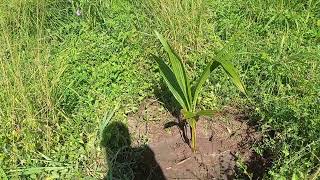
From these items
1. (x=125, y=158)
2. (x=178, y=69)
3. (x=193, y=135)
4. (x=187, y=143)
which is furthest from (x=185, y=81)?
(x=125, y=158)

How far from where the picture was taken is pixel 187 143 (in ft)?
9.01

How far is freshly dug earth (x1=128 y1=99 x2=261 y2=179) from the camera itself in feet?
8.47

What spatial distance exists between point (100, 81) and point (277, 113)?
1.19m

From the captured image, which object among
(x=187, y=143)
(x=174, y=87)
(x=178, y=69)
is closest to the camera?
(x=178, y=69)

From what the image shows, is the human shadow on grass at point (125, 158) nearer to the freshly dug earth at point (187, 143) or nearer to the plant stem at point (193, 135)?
the freshly dug earth at point (187, 143)

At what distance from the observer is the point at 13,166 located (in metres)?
2.48

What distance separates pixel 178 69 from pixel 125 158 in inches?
25.3

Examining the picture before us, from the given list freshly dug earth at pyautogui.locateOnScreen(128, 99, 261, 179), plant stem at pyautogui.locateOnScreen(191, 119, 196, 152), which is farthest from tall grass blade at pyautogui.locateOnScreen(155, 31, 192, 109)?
freshly dug earth at pyautogui.locateOnScreen(128, 99, 261, 179)

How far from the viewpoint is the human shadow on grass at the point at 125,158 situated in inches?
102

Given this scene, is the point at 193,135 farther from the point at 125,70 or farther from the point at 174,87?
the point at 125,70

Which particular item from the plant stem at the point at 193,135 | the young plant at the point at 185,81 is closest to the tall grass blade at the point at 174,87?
the young plant at the point at 185,81

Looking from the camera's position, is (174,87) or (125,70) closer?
(174,87)

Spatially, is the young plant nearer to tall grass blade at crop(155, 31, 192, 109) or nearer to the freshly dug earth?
tall grass blade at crop(155, 31, 192, 109)

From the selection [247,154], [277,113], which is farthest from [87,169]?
[277,113]
